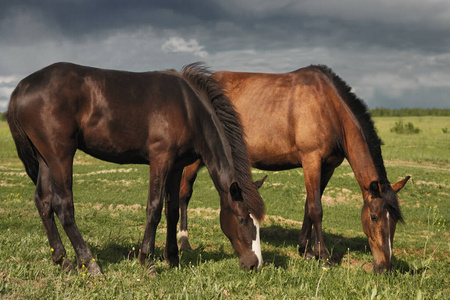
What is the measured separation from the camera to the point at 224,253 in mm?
6570

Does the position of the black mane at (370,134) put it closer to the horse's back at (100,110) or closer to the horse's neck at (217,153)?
the horse's neck at (217,153)

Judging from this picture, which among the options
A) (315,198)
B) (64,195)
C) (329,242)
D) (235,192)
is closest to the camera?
(64,195)

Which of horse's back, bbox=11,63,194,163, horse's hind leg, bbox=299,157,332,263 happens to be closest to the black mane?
horse's hind leg, bbox=299,157,332,263

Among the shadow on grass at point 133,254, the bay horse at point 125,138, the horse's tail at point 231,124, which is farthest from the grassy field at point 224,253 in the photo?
the horse's tail at point 231,124

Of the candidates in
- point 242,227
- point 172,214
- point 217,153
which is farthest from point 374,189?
point 172,214

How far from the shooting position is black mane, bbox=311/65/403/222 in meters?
5.68

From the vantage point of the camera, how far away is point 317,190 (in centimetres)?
654

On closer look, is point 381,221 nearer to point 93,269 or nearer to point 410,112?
point 93,269

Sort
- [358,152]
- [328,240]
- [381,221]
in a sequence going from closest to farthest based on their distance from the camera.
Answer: [381,221] < [358,152] < [328,240]

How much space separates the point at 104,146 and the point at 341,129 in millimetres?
3919

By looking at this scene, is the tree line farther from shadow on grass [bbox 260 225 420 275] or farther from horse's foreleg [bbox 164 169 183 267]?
horse's foreleg [bbox 164 169 183 267]

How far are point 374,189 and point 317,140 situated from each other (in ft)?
4.43

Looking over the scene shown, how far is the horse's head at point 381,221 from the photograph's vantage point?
5.57 meters

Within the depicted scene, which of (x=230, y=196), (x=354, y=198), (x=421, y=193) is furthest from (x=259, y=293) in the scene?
(x=421, y=193)
